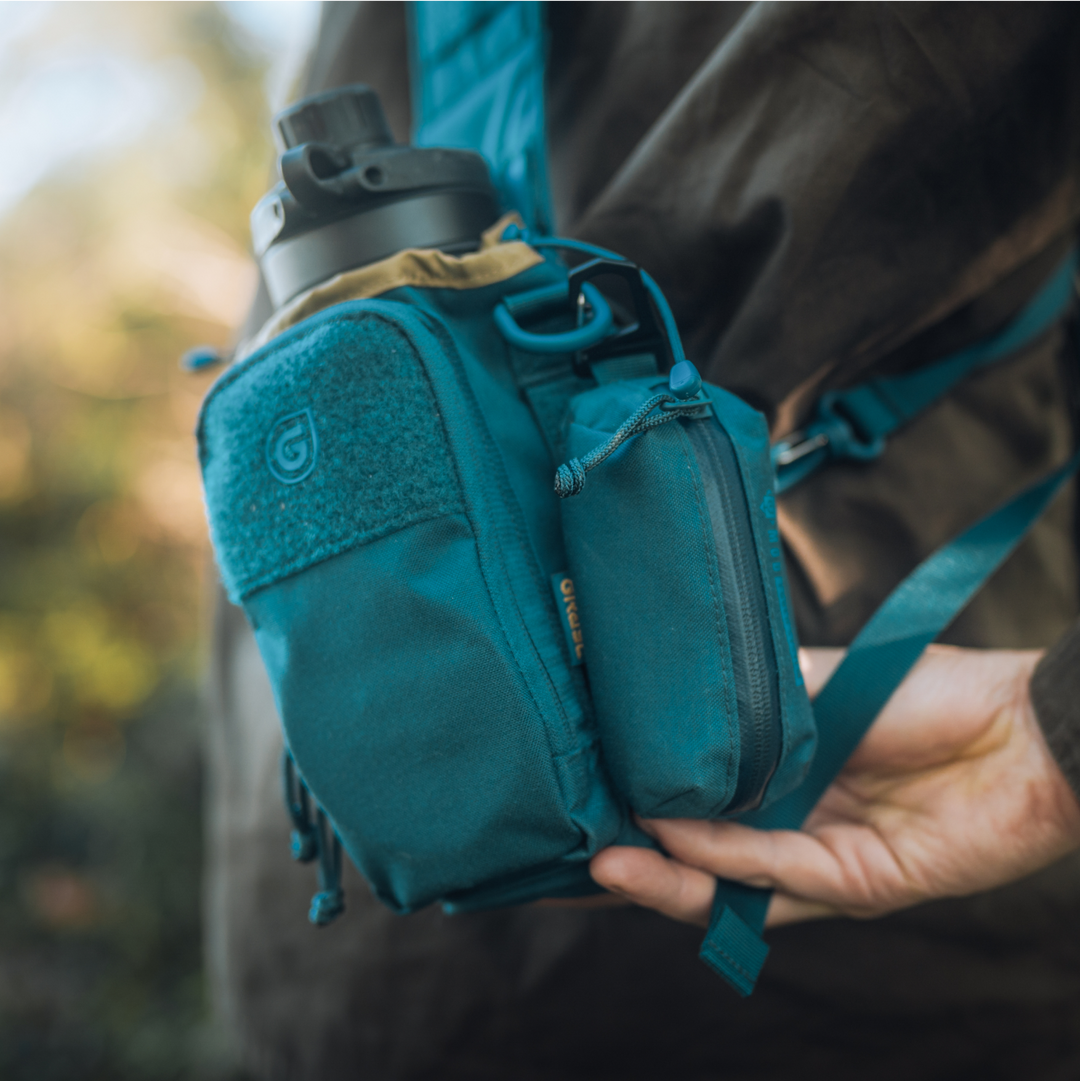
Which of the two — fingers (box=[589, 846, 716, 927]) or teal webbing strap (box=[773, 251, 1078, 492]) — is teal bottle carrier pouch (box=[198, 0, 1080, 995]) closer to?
fingers (box=[589, 846, 716, 927])

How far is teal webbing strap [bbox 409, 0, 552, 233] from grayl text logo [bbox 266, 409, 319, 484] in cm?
30

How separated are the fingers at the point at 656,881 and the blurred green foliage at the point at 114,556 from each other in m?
2.42

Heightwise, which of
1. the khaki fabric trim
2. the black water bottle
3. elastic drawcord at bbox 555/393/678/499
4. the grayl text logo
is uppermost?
the black water bottle

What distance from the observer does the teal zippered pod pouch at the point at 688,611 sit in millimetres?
483

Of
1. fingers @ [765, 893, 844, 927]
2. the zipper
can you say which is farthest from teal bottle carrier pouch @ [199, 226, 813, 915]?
fingers @ [765, 893, 844, 927]

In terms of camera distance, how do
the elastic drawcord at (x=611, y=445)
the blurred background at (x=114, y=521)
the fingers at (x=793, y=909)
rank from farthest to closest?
the blurred background at (x=114, y=521)
the fingers at (x=793, y=909)
the elastic drawcord at (x=611, y=445)

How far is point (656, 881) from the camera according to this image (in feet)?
1.94

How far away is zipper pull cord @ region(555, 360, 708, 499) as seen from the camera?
18.6 inches

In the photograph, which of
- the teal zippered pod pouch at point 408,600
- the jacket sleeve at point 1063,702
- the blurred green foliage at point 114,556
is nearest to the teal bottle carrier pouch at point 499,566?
the teal zippered pod pouch at point 408,600

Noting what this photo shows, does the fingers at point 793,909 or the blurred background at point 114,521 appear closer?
the fingers at point 793,909

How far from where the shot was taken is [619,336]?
1.85 ft

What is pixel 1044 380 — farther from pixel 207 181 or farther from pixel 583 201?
pixel 207 181

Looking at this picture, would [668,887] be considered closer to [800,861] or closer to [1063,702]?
[800,861]

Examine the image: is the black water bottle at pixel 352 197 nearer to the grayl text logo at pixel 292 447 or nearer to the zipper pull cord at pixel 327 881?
the grayl text logo at pixel 292 447
